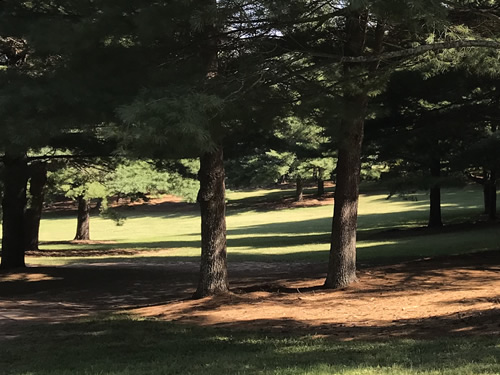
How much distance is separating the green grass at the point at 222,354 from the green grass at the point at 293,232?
384 inches

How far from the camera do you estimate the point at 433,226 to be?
25438mm

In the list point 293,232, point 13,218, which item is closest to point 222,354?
point 13,218

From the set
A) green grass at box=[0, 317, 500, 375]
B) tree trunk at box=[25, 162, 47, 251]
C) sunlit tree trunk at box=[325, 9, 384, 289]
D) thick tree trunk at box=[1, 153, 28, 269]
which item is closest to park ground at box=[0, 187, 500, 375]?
green grass at box=[0, 317, 500, 375]

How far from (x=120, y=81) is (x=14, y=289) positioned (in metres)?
8.27

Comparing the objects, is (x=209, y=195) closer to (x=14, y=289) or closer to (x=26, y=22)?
(x=26, y=22)

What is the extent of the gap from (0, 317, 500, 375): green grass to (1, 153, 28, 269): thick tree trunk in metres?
7.78

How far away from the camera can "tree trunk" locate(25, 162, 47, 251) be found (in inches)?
699

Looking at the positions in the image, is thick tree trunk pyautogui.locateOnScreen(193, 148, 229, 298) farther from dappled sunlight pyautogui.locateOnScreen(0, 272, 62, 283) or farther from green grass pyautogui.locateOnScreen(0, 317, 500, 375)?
dappled sunlight pyautogui.locateOnScreen(0, 272, 62, 283)

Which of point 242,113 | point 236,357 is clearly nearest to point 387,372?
point 236,357

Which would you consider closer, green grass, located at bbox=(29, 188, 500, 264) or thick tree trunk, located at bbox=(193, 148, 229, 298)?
thick tree trunk, located at bbox=(193, 148, 229, 298)

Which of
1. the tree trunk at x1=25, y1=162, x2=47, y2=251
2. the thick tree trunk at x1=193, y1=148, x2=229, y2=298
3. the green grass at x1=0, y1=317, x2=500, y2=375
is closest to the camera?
the green grass at x1=0, y1=317, x2=500, y2=375

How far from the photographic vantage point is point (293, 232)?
31.3 m

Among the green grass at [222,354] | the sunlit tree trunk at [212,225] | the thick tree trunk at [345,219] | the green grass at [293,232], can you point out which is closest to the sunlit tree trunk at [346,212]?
the thick tree trunk at [345,219]

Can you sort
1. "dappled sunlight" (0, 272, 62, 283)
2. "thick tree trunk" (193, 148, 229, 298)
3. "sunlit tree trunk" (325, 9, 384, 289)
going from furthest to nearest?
"dappled sunlight" (0, 272, 62, 283), "sunlit tree trunk" (325, 9, 384, 289), "thick tree trunk" (193, 148, 229, 298)
